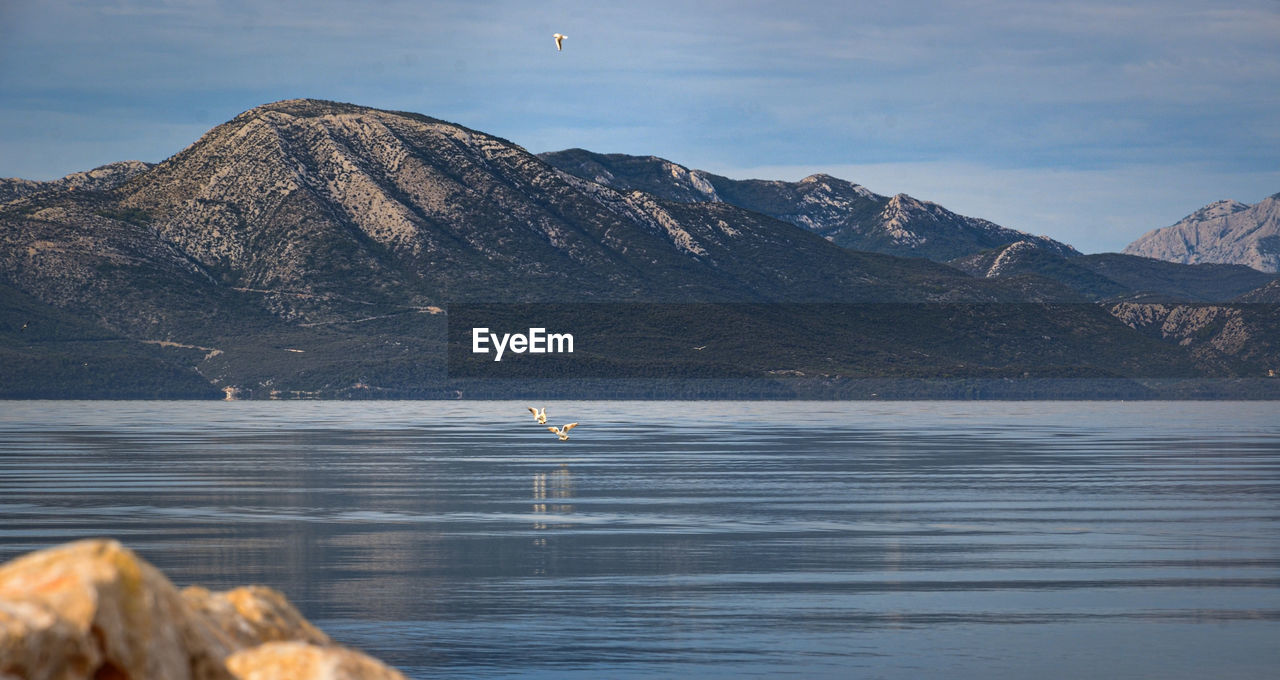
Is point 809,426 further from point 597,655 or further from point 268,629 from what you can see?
point 268,629

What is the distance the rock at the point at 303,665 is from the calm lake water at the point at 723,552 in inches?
410

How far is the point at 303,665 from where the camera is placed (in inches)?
376

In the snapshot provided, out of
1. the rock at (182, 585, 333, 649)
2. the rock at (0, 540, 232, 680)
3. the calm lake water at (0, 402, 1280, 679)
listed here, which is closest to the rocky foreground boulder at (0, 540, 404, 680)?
the rock at (0, 540, 232, 680)

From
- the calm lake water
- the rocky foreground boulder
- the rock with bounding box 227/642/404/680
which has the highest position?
the rocky foreground boulder

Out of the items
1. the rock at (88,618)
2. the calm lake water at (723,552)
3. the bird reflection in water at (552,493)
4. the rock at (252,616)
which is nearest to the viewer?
the rock at (88,618)

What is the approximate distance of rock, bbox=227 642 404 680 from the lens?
9461mm

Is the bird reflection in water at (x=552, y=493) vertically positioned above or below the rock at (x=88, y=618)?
below

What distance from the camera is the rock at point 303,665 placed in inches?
372

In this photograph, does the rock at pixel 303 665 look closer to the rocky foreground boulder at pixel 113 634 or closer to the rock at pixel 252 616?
the rocky foreground boulder at pixel 113 634

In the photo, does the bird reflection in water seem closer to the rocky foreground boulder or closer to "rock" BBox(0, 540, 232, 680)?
the rocky foreground boulder

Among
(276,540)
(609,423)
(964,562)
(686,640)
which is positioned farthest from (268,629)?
(609,423)

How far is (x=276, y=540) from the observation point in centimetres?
3584

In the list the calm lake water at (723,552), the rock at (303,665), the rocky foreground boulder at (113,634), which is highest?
the rocky foreground boulder at (113,634)

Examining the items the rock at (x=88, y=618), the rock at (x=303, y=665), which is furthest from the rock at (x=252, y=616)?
the rock at (x=88, y=618)
